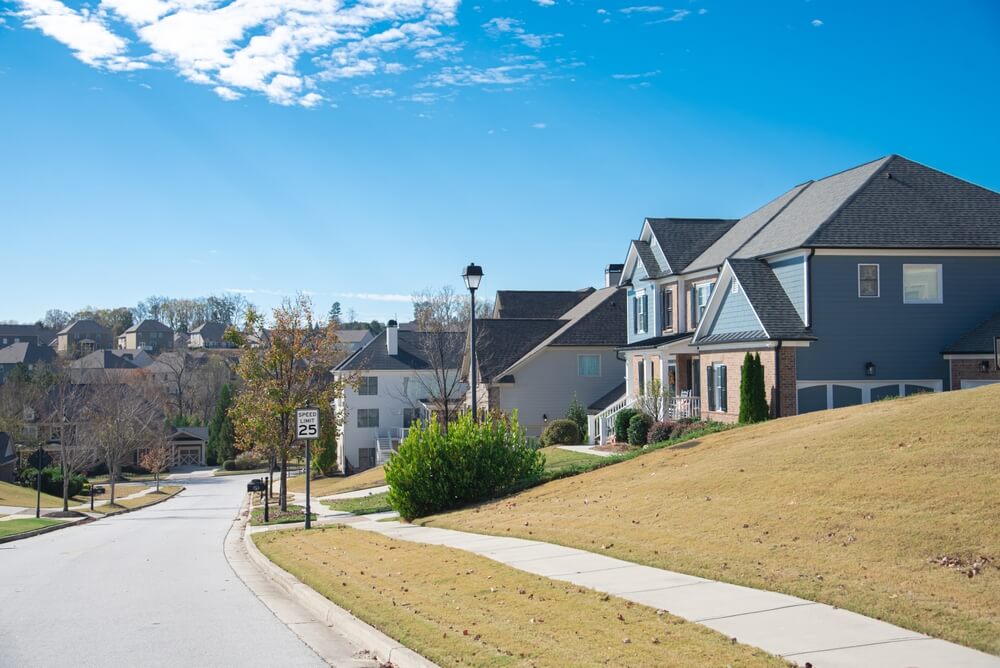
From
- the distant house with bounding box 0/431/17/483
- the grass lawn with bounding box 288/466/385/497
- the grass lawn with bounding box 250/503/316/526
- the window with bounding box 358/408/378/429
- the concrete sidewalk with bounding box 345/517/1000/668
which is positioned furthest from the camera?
the window with bounding box 358/408/378/429

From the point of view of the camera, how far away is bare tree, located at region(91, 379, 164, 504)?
183ft

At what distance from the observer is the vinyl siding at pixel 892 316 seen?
1118 inches

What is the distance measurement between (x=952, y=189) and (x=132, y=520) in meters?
34.6

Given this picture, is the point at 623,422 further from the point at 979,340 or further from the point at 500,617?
the point at 500,617

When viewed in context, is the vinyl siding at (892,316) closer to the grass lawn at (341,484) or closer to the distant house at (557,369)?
the distant house at (557,369)

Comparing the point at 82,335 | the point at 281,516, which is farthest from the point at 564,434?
the point at 82,335

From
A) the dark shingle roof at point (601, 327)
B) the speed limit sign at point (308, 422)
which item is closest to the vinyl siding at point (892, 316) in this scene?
the speed limit sign at point (308, 422)

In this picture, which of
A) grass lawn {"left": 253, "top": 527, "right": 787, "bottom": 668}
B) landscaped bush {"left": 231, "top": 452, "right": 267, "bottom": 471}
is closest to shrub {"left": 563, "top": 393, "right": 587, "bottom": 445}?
grass lawn {"left": 253, "top": 527, "right": 787, "bottom": 668}

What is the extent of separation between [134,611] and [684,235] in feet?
103

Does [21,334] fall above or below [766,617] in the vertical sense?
above

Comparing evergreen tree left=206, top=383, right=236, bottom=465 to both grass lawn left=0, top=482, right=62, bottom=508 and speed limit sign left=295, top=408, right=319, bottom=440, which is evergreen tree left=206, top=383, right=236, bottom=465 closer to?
grass lawn left=0, top=482, right=62, bottom=508

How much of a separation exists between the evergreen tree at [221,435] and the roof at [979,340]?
221 feet

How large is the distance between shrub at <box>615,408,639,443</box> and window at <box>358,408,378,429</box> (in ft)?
104

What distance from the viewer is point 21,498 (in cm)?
4750
